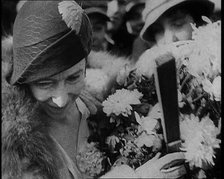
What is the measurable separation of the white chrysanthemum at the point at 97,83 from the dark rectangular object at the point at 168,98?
217mm

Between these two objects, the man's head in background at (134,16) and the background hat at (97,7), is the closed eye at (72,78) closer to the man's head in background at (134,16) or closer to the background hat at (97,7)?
the background hat at (97,7)

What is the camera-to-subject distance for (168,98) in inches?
51.6

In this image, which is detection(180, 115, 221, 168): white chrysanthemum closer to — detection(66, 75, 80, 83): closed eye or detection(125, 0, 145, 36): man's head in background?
detection(66, 75, 80, 83): closed eye

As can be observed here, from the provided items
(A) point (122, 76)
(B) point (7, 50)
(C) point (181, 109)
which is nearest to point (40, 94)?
(B) point (7, 50)

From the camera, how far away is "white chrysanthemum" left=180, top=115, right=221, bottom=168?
1.27 meters

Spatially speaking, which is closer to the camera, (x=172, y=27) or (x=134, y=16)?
(x=172, y=27)

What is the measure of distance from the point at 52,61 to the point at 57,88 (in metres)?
0.08

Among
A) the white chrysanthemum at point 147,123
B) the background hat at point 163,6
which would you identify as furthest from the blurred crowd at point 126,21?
the white chrysanthemum at point 147,123

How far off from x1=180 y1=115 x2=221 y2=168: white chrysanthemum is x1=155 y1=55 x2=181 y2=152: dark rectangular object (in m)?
0.03

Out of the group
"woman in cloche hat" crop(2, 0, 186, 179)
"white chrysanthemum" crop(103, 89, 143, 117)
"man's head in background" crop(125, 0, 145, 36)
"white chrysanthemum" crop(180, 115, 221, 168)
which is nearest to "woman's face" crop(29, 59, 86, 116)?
"woman in cloche hat" crop(2, 0, 186, 179)

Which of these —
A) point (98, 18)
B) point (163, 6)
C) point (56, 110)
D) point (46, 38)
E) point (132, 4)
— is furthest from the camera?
point (98, 18)

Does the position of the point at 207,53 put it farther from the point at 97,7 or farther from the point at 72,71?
the point at 97,7

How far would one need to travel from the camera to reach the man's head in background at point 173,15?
1.60 meters

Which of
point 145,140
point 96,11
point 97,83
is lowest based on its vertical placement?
point 145,140
